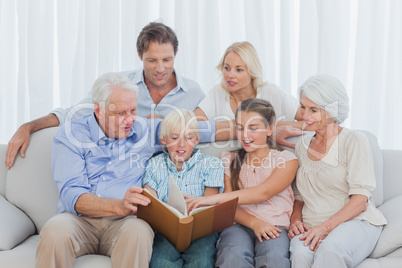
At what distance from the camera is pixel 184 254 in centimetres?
200

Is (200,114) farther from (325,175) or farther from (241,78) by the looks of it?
(325,175)

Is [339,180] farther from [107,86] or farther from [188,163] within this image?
[107,86]

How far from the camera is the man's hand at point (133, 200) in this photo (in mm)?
1851

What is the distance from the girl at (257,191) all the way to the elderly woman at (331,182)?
75mm

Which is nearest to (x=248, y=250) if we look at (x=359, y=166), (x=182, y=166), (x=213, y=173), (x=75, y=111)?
(x=213, y=173)

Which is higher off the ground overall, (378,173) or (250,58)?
(250,58)

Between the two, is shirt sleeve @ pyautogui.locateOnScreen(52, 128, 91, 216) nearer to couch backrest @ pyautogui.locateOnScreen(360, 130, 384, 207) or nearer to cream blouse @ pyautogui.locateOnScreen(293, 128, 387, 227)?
cream blouse @ pyautogui.locateOnScreen(293, 128, 387, 227)

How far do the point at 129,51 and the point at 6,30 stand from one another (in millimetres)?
927

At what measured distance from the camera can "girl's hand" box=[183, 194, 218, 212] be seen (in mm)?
2017

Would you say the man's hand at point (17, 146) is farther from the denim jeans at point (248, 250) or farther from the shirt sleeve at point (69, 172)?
the denim jeans at point (248, 250)

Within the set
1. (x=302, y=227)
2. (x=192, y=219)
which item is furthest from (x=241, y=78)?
(x=192, y=219)

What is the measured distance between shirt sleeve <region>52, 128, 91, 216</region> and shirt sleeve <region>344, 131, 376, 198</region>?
1188 millimetres

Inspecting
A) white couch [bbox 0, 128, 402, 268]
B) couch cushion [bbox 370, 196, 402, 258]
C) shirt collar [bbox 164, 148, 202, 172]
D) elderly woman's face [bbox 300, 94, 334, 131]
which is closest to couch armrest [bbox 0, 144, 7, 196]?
white couch [bbox 0, 128, 402, 268]

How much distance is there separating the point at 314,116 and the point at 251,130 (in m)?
0.30
